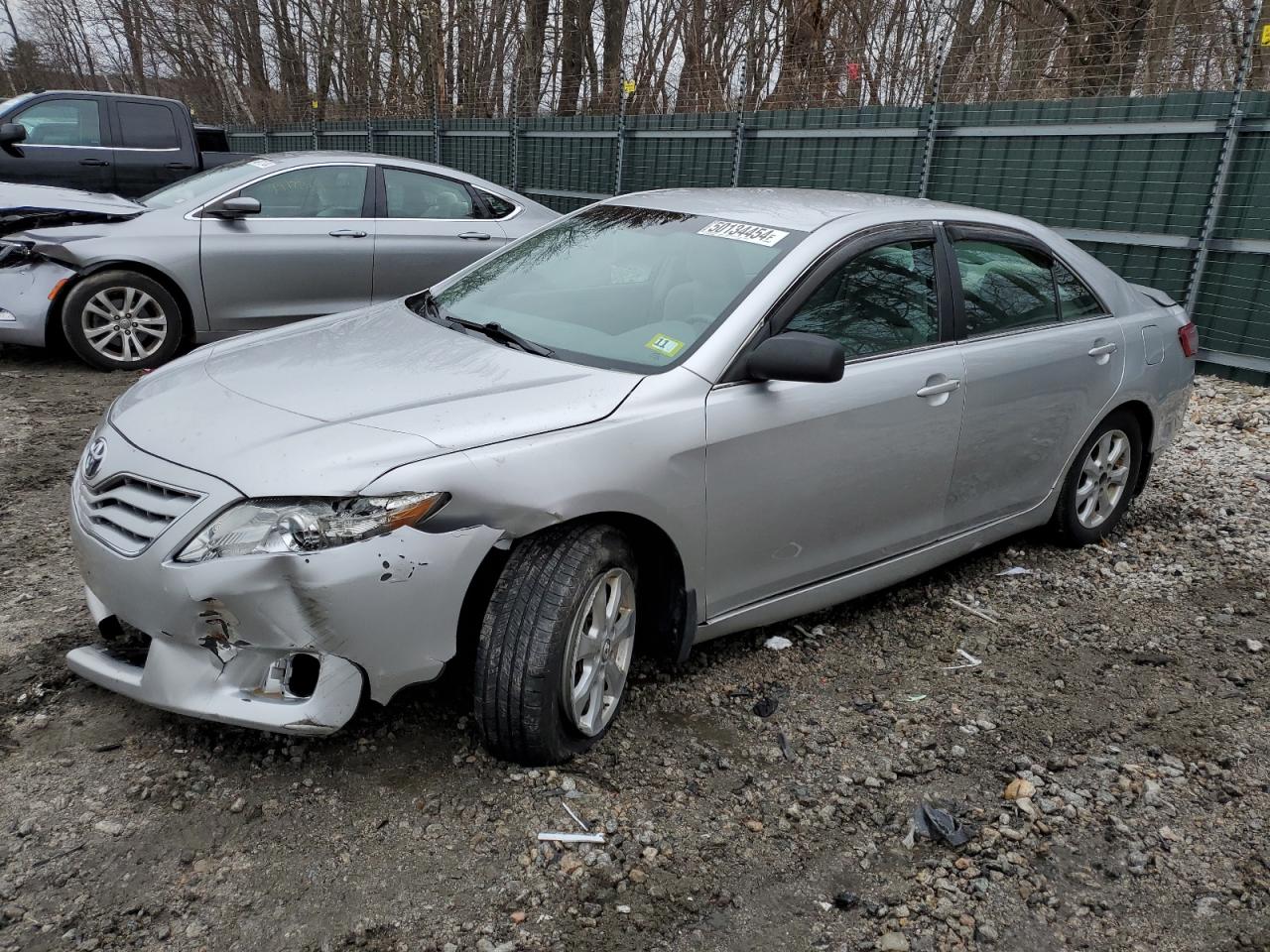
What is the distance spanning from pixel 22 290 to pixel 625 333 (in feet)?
17.9

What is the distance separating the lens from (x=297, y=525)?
2.46 m

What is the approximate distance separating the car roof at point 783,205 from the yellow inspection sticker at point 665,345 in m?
0.70

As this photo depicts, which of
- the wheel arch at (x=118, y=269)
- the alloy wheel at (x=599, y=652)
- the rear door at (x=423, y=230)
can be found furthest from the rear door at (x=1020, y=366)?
the wheel arch at (x=118, y=269)

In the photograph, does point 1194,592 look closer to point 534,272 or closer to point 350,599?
point 534,272

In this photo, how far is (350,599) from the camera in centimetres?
246

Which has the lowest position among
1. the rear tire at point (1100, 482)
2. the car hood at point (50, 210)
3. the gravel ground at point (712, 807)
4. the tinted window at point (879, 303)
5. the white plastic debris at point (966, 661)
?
the white plastic debris at point (966, 661)

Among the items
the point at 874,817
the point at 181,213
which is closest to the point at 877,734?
the point at 874,817

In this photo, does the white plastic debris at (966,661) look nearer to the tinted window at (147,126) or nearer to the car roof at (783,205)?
the car roof at (783,205)

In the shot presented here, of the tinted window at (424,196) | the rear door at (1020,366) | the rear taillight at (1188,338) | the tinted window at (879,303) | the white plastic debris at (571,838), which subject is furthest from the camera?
the tinted window at (424,196)

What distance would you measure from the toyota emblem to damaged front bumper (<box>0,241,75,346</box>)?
15.1 feet

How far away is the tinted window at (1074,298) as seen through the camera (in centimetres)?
439

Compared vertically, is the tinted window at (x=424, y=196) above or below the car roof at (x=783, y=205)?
below

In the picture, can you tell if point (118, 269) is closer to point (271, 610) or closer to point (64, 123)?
point (64, 123)

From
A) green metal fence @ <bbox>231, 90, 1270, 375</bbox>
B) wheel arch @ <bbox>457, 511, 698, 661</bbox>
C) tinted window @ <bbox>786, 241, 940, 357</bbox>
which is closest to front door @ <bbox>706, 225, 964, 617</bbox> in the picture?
tinted window @ <bbox>786, 241, 940, 357</bbox>
